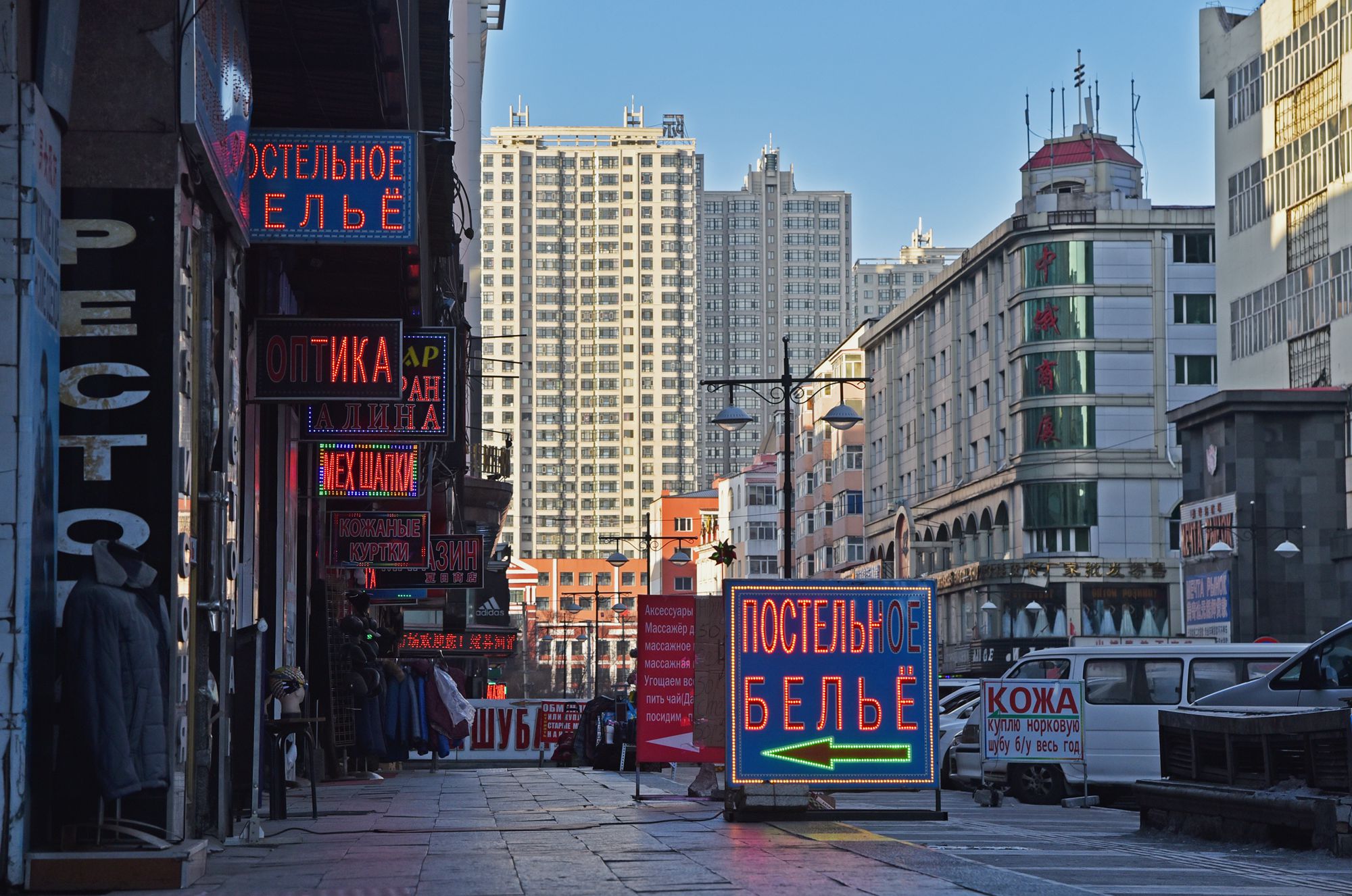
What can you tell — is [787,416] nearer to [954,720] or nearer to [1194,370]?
[954,720]

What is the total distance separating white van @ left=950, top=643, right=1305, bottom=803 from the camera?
23078 mm

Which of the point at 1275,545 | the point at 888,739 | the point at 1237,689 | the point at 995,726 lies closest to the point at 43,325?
the point at 888,739

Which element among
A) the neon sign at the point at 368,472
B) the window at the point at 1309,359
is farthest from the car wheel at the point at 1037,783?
the window at the point at 1309,359

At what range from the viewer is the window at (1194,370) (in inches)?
3164

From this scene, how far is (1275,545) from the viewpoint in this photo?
190ft

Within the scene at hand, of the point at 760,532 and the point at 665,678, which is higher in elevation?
the point at 760,532

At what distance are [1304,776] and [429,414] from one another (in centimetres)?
918

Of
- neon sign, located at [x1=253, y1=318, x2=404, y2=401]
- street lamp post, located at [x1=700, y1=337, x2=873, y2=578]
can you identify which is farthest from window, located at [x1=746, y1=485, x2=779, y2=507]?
neon sign, located at [x1=253, y1=318, x2=404, y2=401]

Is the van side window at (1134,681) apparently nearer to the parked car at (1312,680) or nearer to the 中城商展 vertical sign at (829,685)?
A: the parked car at (1312,680)

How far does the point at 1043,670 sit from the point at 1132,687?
3.84 ft

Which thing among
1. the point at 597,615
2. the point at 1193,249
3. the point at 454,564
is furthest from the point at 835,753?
the point at 1193,249

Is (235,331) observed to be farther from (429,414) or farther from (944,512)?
(944,512)

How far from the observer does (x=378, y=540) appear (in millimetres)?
27203

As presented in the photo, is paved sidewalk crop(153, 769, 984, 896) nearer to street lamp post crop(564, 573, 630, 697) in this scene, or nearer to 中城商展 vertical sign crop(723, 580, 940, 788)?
中城商展 vertical sign crop(723, 580, 940, 788)
